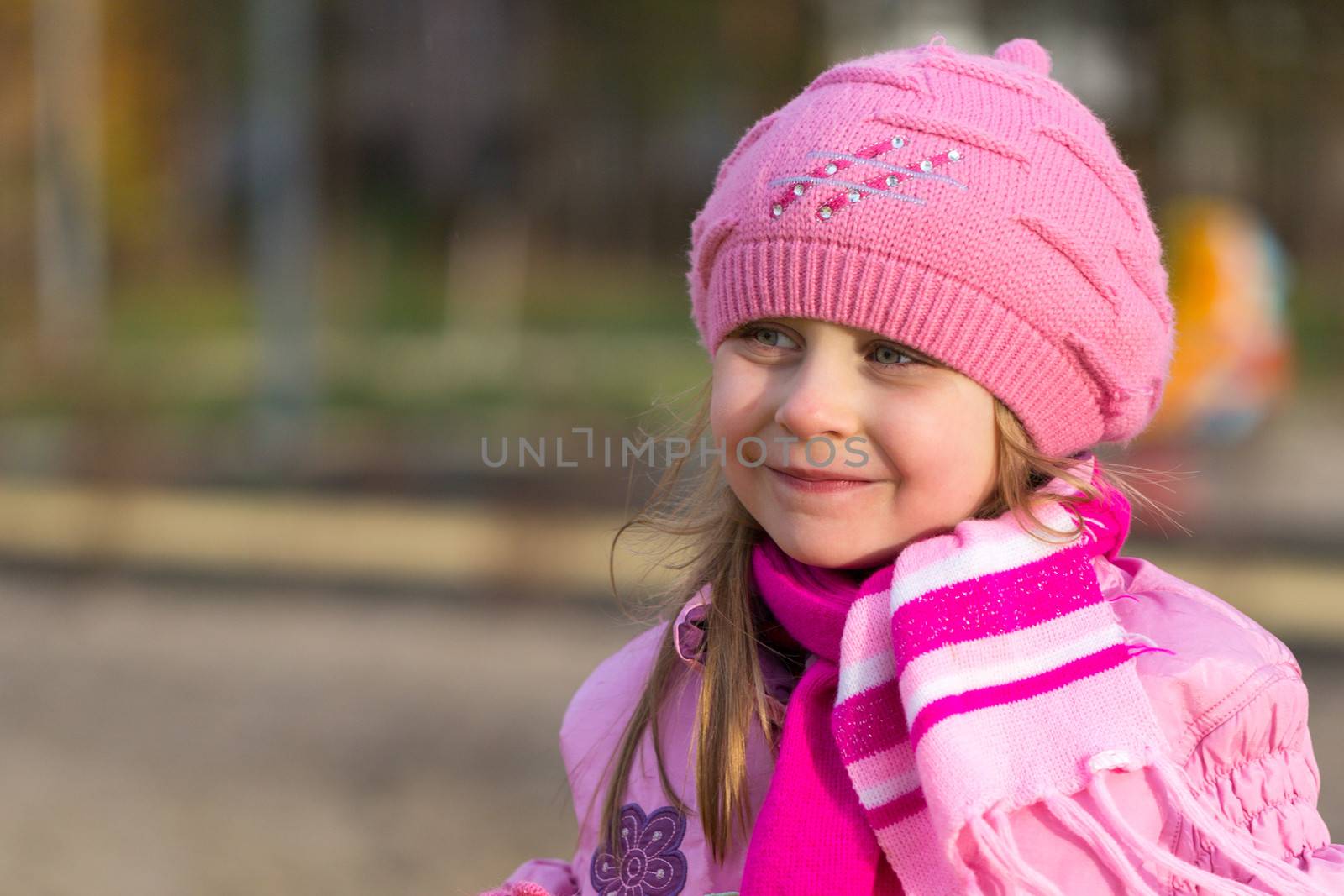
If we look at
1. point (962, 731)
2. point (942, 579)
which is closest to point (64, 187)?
point (942, 579)

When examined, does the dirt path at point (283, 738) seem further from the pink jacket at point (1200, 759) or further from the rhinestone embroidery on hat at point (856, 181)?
the rhinestone embroidery on hat at point (856, 181)

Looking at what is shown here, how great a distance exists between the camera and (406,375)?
15680mm

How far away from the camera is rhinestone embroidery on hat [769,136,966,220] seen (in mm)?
1813

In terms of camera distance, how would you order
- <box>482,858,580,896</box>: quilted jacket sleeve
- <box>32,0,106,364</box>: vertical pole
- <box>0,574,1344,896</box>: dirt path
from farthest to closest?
<box>32,0,106,364</box>: vertical pole, <box>0,574,1344,896</box>: dirt path, <box>482,858,580,896</box>: quilted jacket sleeve

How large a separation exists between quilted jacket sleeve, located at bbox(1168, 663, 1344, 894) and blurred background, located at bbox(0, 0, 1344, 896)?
93 centimetres

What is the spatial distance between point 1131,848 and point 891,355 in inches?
24.0

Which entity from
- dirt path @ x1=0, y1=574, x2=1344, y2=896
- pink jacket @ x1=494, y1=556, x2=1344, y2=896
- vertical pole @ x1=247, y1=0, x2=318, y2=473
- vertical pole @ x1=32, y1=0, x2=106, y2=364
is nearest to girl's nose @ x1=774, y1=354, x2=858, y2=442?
pink jacket @ x1=494, y1=556, x2=1344, y2=896

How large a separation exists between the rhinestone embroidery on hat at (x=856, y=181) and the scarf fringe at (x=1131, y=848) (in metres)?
0.68

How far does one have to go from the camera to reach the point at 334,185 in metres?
25.3

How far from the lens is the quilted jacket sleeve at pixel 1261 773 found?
5.51 ft

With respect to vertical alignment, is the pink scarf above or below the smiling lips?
below

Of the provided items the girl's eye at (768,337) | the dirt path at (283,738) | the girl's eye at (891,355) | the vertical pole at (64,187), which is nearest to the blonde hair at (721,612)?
the girl's eye at (891,355)

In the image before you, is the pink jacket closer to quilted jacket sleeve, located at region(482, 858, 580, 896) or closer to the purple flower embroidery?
the purple flower embroidery

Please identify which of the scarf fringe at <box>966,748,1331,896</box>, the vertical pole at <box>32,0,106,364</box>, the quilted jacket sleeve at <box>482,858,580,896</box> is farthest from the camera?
the vertical pole at <box>32,0,106,364</box>
